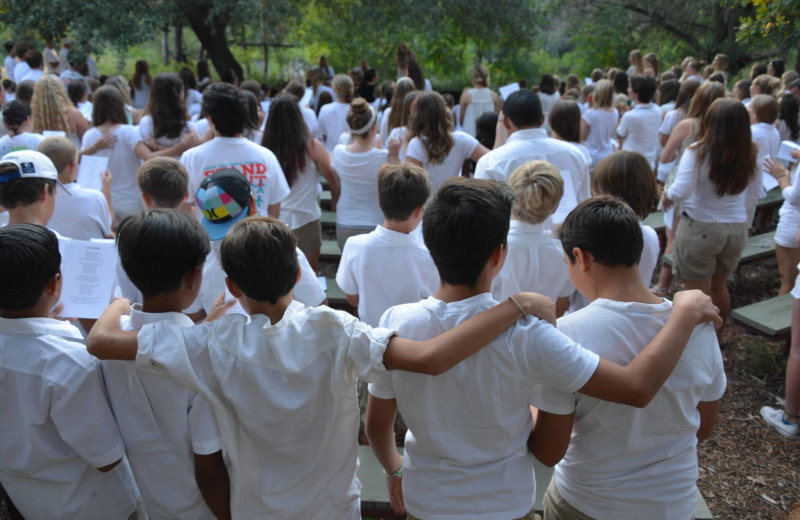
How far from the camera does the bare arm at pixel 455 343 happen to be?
5.71 ft

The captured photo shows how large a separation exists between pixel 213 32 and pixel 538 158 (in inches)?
543

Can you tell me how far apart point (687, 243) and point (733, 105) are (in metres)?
1.03

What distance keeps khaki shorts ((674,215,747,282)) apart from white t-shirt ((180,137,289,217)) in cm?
302

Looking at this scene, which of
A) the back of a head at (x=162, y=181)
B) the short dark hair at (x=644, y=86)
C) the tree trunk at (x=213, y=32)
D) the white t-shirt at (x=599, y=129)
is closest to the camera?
the back of a head at (x=162, y=181)

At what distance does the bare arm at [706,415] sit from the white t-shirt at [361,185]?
114 inches

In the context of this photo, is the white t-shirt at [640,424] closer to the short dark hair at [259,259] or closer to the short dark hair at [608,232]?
the short dark hair at [608,232]

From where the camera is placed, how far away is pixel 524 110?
4.22 metres

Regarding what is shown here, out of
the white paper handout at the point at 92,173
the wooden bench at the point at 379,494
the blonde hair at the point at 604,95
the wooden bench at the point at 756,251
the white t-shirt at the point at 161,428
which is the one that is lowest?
the wooden bench at the point at 379,494

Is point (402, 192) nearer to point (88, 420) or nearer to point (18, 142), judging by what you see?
point (88, 420)

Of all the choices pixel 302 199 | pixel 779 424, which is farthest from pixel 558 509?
pixel 302 199

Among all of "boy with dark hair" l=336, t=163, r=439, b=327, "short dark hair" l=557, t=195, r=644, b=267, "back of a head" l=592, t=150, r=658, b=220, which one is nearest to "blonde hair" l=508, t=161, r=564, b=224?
"back of a head" l=592, t=150, r=658, b=220

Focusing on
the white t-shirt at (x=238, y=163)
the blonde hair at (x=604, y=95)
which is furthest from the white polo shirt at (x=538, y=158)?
the blonde hair at (x=604, y=95)

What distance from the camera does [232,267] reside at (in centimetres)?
193

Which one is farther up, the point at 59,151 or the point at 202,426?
the point at 59,151
